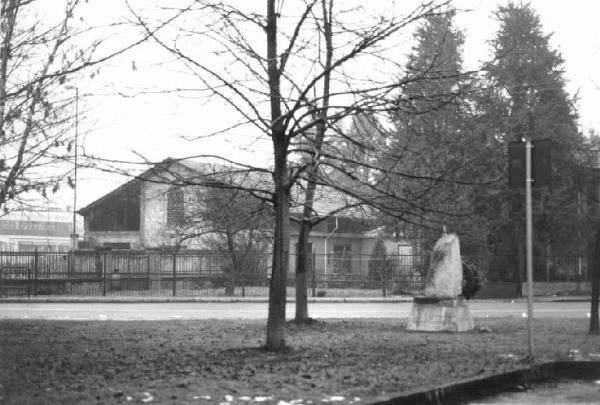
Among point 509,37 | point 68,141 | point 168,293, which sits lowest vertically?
point 168,293

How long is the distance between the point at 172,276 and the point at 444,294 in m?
22.0

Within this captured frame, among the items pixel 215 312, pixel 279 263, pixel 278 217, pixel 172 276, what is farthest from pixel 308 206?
pixel 172 276

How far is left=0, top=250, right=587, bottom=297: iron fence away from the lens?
108 ft

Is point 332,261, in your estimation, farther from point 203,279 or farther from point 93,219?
Answer: point 93,219

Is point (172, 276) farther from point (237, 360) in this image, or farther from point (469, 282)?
point (237, 360)

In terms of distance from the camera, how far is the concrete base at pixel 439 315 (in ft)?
45.3

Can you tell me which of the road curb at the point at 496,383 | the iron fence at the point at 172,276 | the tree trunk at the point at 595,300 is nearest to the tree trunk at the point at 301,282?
the tree trunk at the point at 595,300

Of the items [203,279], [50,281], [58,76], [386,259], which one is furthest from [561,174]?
[58,76]

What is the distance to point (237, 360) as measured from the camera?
9281 mm

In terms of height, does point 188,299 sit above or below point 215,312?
below

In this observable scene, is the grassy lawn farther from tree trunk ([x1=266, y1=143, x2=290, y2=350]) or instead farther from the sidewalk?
the sidewalk

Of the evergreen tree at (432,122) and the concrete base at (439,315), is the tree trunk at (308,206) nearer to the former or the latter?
the evergreen tree at (432,122)

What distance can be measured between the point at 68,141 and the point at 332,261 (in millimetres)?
26445

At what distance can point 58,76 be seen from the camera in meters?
8.70
